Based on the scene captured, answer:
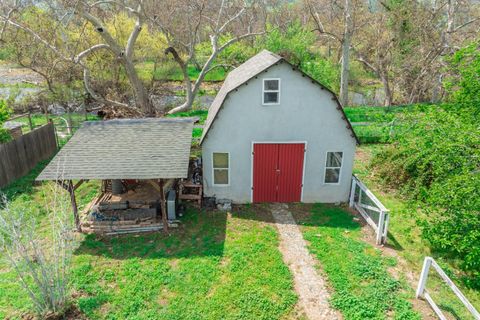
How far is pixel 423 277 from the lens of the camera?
7.86 meters

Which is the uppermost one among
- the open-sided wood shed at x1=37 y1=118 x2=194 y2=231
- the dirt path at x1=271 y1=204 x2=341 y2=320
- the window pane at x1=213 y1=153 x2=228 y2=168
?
the open-sided wood shed at x1=37 y1=118 x2=194 y2=231

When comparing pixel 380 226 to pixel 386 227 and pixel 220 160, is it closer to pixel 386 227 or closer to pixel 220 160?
pixel 386 227

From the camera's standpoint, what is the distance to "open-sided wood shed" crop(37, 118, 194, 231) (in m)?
9.90

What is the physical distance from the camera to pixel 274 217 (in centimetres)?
1175

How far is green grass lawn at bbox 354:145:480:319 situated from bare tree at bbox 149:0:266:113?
1145 centimetres

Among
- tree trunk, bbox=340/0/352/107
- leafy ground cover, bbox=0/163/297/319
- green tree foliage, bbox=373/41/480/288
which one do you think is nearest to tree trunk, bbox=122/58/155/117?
leafy ground cover, bbox=0/163/297/319

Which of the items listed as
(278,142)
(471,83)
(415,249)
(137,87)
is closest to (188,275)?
(278,142)

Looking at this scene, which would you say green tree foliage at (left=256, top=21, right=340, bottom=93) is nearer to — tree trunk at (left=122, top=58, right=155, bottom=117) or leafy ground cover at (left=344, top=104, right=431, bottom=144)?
leafy ground cover at (left=344, top=104, right=431, bottom=144)

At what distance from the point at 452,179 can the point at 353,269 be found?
3.51 meters

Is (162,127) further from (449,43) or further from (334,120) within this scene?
(449,43)

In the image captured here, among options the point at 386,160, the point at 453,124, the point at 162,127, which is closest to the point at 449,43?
the point at 386,160

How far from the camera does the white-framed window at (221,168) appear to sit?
12.0 metres

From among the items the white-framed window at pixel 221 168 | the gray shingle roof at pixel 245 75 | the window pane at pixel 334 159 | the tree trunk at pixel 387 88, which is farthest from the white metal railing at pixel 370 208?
the tree trunk at pixel 387 88

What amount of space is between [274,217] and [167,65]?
66.7ft
